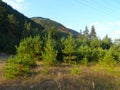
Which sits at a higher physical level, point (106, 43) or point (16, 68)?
point (106, 43)

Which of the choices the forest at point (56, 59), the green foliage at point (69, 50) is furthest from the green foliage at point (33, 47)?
the green foliage at point (69, 50)

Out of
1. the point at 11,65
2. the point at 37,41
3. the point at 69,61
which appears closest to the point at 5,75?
the point at 11,65


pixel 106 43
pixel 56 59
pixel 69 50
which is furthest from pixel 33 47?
pixel 106 43

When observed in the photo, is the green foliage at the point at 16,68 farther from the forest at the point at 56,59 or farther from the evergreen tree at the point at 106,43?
the evergreen tree at the point at 106,43

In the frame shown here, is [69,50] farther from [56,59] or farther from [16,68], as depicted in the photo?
[16,68]

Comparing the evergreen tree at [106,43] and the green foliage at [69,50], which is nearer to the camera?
the green foliage at [69,50]

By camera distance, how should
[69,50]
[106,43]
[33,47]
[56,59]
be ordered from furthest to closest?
1. [106,43]
2. [33,47]
3. [69,50]
4. [56,59]

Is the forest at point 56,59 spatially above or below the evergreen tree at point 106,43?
below

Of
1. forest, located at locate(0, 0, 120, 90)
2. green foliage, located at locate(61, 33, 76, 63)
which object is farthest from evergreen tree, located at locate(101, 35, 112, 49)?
green foliage, located at locate(61, 33, 76, 63)

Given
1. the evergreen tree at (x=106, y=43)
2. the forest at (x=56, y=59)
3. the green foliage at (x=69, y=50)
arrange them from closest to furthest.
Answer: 1. the forest at (x=56, y=59)
2. the green foliage at (x=69, y=50)
3. the evergreen tree at (x=106, y=43)

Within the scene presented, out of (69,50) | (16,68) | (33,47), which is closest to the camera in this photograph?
(16,68)

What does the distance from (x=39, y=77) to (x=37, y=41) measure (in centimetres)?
1689

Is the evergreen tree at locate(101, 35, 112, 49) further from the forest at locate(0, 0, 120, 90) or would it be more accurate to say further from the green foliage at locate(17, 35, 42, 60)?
the green foliage at locate(17, 35, 42, 60)

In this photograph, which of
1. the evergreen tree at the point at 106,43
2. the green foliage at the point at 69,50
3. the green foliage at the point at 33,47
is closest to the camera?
the green foliage at the point at 69,50
